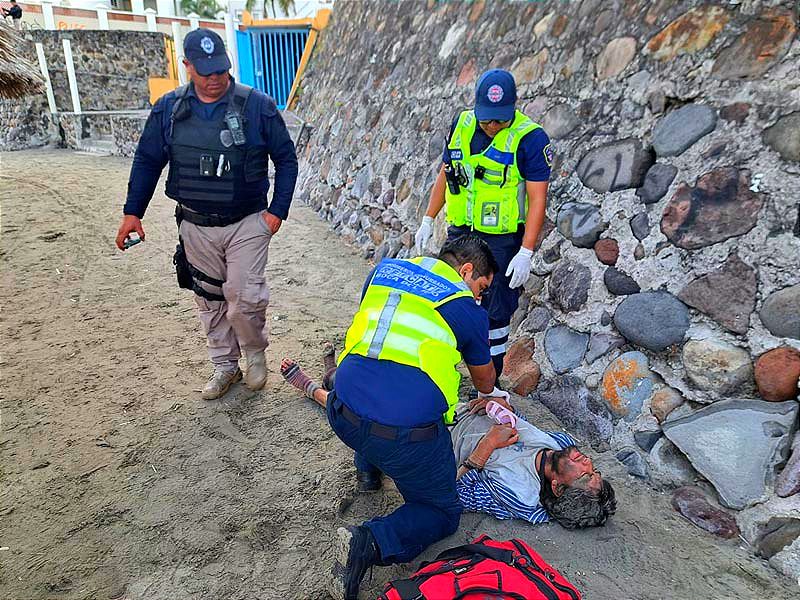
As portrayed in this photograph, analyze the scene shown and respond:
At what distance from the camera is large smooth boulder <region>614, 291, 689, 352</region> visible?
2695mm

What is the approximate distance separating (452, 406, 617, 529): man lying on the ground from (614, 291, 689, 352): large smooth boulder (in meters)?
0.63

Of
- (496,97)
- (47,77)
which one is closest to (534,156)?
(496,97)

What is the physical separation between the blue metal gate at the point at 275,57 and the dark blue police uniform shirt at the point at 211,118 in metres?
9.61

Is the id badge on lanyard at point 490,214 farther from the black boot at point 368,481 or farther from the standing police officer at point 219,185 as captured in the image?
the black boot at point 368,481

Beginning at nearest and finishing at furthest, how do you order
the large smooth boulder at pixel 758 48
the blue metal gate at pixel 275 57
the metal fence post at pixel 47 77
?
the large smooth boulder at pixel 758 48 → the blue metal gate at pixel 275 57 → the metal fence post at pixel 47 77

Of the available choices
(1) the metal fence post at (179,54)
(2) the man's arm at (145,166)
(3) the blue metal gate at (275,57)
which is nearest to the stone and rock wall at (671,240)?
(2) the man's arm at (145,166)

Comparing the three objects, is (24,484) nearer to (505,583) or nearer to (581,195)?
(505,583)

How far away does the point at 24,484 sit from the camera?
2756 millimetres

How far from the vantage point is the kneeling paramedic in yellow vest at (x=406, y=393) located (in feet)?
6.81

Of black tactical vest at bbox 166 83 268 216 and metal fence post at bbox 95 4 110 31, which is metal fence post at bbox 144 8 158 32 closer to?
metal fence post at bbox 95 4 110 31

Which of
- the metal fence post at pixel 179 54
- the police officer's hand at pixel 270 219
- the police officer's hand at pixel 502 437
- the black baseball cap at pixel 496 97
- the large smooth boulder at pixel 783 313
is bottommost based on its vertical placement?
the police officer's hand at pixel 502 437

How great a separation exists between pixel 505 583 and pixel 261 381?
2.17 meters

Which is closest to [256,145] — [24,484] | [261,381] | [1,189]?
[261,381]

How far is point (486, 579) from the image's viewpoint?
6.06ft
